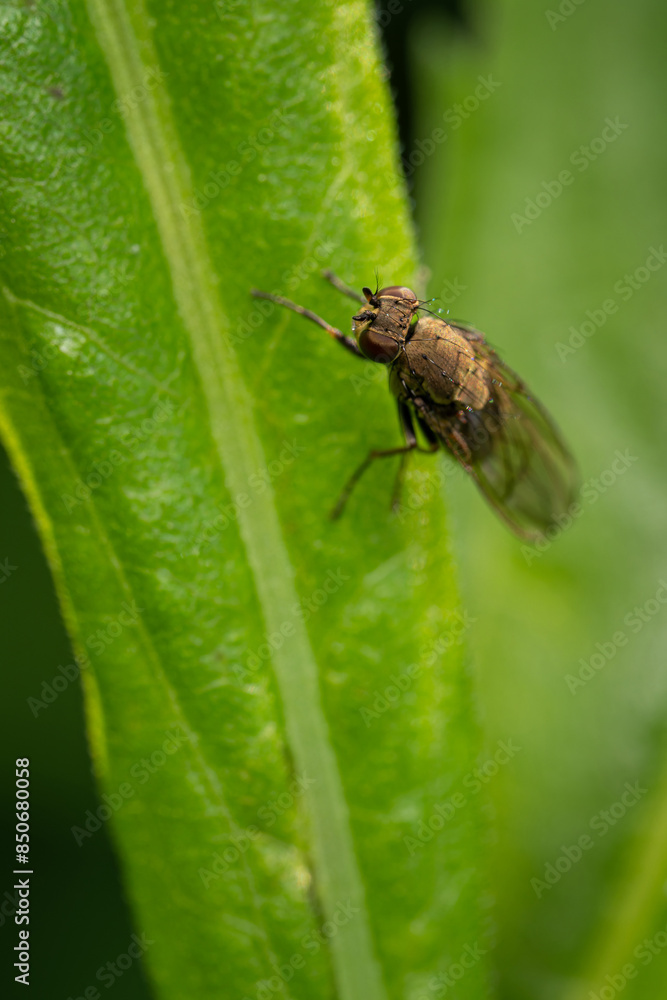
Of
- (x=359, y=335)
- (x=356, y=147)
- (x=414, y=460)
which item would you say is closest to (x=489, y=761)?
(x=414, y=460)

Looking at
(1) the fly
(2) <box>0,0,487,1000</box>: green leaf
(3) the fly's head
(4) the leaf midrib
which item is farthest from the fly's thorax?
(4) the leaf midrib

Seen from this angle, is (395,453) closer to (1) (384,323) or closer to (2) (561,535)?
(1) (384,323)

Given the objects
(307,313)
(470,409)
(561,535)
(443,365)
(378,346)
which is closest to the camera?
(307,313)

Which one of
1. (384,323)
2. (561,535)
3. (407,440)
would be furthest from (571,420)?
(384,323)

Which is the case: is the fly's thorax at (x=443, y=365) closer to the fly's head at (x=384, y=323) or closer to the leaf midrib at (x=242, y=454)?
the fly's head at (x=384, y=323)

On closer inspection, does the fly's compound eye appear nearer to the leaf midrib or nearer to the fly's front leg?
the fly's front leg

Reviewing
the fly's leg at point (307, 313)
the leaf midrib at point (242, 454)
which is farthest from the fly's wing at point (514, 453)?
the leaf midrib at point (242, 454)

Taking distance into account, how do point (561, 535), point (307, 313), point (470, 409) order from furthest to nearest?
point (561, 535) < point (470, 409) < point (307, 313)
